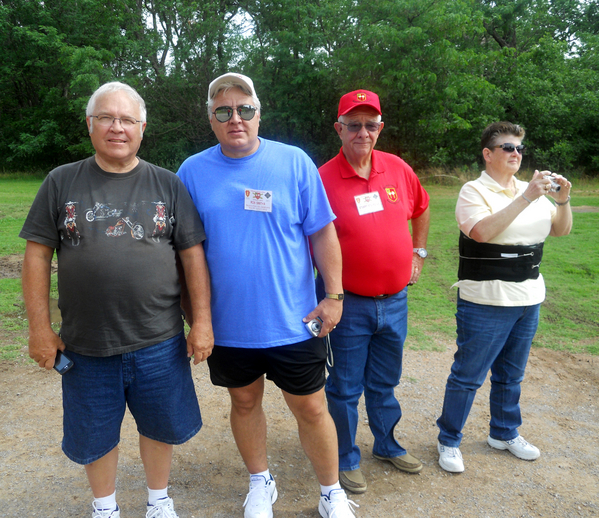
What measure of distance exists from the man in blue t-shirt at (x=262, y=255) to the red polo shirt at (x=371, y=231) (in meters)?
0.27

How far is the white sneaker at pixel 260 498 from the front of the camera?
253 cm

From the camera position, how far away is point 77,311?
212 centimetres

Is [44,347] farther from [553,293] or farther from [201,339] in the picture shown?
[553,293]

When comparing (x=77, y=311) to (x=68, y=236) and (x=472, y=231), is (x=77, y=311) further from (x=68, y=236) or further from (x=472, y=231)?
(x=472, y=231)

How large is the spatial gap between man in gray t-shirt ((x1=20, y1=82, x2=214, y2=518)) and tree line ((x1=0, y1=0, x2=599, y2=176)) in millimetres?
21273

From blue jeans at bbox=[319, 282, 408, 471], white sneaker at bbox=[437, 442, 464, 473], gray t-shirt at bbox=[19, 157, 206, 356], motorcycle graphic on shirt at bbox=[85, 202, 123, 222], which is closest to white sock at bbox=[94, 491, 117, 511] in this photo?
gray t-shirt at bbox=[19, 157, 206, 356]

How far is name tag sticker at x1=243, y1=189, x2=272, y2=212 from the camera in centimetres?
225

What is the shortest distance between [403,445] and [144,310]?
6.61ft

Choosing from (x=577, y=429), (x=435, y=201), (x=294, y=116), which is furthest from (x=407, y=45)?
(x=577, y=429)

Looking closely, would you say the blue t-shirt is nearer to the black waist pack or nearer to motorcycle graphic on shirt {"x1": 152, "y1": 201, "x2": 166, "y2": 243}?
motorcycle graphic on shirt {"x1": 152, "y1": 201, "x2": 166, "y2": 243}

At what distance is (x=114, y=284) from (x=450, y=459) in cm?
218

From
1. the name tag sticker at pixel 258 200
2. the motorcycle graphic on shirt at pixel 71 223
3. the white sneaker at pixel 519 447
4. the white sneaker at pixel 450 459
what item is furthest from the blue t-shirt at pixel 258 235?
the white sneaker at pixel 519 447

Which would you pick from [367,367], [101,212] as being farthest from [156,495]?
[101,212]

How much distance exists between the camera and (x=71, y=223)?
2.07 meters
